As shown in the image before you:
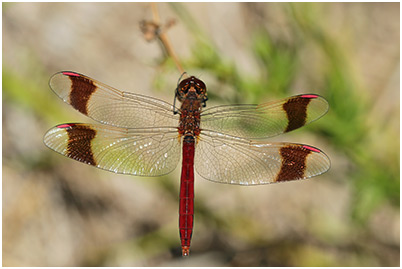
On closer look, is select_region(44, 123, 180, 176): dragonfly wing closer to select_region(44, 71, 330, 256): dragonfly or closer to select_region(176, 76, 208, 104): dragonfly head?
select_region(44, 71, 330, 256): dragonfly

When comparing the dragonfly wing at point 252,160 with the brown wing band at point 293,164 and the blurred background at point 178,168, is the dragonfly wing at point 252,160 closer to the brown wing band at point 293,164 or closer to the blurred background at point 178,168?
the brown wing band at point 293,164

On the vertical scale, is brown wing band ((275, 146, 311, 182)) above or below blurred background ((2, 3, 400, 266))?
below

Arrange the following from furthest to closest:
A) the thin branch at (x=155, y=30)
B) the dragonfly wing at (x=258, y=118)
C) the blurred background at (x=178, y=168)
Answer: the blurred background at (x=178, y=168), the dragonfly wing at (x=258, y=118), the thin branch at (x=155, y=30)

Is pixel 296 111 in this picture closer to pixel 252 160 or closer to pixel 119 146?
pixel 252 160

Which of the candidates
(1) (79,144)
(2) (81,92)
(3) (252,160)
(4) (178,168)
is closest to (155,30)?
(2) (81,92)

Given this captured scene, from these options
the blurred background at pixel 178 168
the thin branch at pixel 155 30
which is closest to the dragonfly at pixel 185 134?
the thin branch at pixel 155 30

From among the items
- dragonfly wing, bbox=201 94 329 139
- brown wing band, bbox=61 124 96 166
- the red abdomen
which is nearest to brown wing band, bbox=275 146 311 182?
dragonfly wing, bbox=201 94 329 139

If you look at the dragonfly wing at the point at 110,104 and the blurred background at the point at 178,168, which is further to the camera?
the blurred background at the point at 178,168

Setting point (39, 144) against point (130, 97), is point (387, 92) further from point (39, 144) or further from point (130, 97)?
point (39, 144)
